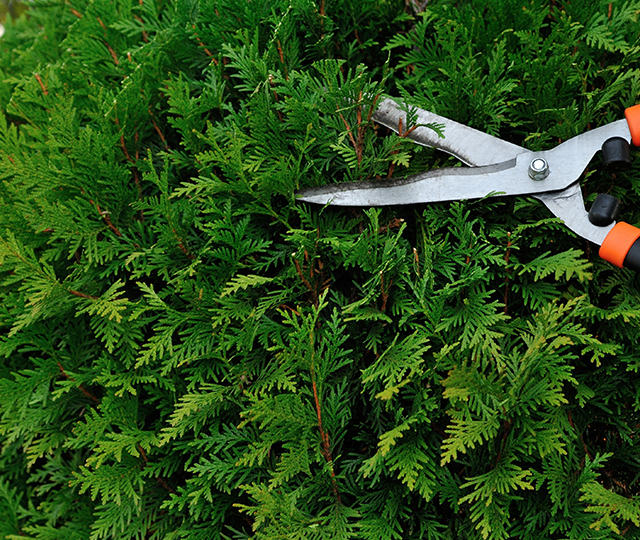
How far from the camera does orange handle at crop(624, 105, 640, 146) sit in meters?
1.43

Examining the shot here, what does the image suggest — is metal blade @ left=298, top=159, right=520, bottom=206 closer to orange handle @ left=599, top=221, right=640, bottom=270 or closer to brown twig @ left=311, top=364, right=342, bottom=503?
orange handle @ left=599, top=221, right=640, bottom=270

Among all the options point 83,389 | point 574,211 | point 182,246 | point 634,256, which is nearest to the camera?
point 634,256

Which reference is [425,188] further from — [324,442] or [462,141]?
[324,442]

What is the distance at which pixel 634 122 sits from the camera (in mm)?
1430

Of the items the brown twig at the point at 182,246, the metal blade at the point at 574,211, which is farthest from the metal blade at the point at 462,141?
the brown twig at the point at 182,246

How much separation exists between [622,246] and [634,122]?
38cm

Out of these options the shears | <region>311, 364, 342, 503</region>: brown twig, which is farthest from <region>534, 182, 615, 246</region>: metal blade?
<region>311, 364, 342, 503</region>: brown twig

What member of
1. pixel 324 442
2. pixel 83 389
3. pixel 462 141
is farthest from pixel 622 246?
pixel 83 389

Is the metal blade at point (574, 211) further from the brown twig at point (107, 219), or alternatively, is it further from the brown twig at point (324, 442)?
the brown twig at point (107, 219)

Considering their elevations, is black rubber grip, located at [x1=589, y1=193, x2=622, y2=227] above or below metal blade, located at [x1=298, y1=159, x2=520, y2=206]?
below

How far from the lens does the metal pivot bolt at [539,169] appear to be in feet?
4.75

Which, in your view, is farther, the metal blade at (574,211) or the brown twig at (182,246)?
the brown twig at (182,246)

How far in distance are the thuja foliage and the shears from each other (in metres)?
0.05

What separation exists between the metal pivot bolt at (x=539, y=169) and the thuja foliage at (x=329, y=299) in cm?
10
